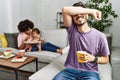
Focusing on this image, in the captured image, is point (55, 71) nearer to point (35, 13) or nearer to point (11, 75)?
point (11, 75)

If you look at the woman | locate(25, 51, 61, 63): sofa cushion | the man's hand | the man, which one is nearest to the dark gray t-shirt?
the man

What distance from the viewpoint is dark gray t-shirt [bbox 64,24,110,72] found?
1.83m

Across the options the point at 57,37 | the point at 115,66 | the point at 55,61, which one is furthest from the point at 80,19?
the point at 57,37

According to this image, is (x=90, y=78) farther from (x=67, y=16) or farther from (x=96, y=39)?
(x=67, y=16)

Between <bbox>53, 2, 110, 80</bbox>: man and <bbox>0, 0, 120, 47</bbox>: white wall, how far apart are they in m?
2.18

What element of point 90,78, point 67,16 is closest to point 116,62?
point 90,78

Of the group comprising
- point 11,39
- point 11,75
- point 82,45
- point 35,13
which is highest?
point 35,13

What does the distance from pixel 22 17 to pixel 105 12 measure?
2.06 meters

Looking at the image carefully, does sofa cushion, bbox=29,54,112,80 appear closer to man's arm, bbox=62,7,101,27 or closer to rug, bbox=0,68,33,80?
man's arm, bbox=62,7,101,27

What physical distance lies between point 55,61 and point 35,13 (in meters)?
2.44

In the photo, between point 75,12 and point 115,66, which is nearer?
point 75,12

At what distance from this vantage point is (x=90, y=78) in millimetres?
1744

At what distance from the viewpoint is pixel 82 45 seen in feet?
6.11

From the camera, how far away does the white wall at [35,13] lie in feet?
12.9
